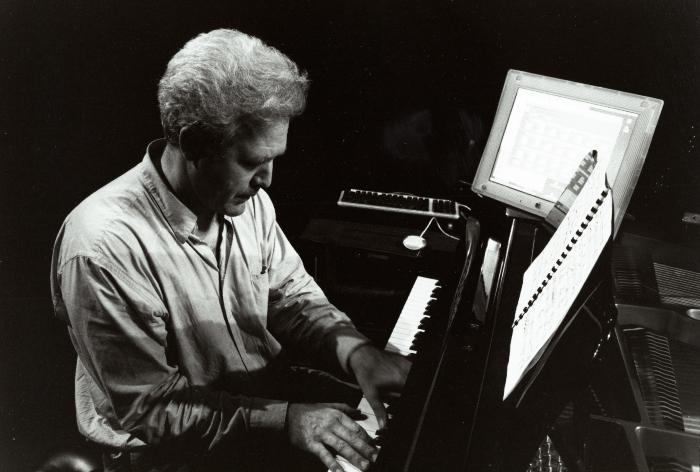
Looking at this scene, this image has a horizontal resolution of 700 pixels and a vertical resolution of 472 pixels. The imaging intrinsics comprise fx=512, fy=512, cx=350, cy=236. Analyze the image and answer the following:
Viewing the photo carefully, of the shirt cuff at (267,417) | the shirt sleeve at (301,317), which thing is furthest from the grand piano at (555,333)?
the shirt cuff at (267,417)

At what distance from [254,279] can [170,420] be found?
0.46 meters

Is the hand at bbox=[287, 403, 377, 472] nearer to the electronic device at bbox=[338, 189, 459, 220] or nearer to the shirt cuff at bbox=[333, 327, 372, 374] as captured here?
the shirt cuff at bbox=[333, 327, 372, 374]

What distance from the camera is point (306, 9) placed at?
1929 millimetres

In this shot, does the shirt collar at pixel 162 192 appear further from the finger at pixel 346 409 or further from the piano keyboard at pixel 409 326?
the piano keyboard at pixel 409 326

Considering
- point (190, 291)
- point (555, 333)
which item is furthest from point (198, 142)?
point (555, 333)

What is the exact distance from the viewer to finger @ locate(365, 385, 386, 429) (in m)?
1.38

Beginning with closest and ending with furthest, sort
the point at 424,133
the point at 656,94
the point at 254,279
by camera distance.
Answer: the point at 254,279
the point at 656,94
the point at 424,133

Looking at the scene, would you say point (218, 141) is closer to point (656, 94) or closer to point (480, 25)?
point (480, 25)

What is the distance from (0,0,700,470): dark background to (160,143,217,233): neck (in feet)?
0.22

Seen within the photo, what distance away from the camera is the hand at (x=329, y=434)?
49.6 inches

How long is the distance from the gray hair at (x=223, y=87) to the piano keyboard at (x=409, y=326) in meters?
0.80

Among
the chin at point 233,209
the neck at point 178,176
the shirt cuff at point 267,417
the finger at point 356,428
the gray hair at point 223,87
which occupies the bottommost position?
the shirt cuff at point 267,417

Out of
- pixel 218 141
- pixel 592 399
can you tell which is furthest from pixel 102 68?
pixel 592 399

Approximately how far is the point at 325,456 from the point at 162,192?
30.7 inches
